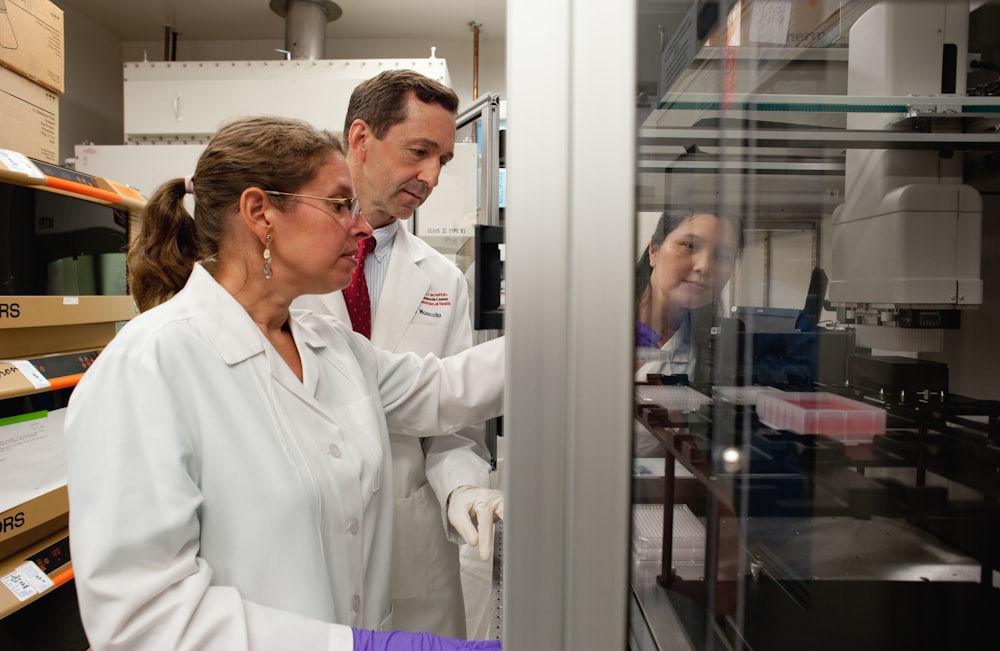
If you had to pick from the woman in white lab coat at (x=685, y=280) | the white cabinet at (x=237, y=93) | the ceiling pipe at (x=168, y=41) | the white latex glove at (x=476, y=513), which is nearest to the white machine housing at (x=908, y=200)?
→ the woman in white lab coat at (x=685, y=280)

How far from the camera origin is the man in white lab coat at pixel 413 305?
137cm

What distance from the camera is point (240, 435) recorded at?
865 mm

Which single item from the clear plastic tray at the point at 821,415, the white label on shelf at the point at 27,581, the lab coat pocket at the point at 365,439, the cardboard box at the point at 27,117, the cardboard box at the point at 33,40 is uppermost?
the cardboard box at the point at 33,40

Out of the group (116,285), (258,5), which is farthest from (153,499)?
(258,5)

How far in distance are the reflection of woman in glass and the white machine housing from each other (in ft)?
1.51

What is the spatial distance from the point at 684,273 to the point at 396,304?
3.44 ft

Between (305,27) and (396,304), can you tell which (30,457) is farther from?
(305,27)

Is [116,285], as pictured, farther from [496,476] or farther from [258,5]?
[258,5]

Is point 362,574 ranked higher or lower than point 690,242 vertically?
lower

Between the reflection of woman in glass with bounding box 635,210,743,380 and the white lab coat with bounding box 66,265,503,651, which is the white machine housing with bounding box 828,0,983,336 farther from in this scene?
the white lab coat with bounding box 66,265,503,651

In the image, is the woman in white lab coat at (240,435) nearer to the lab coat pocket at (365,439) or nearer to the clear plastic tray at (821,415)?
the lab coat pocket at (365,439)

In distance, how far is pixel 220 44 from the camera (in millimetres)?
3971

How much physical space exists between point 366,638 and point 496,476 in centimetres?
84

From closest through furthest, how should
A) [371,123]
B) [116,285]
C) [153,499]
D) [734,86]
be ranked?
[734,86], [153,499], [371,123], [116,285]
